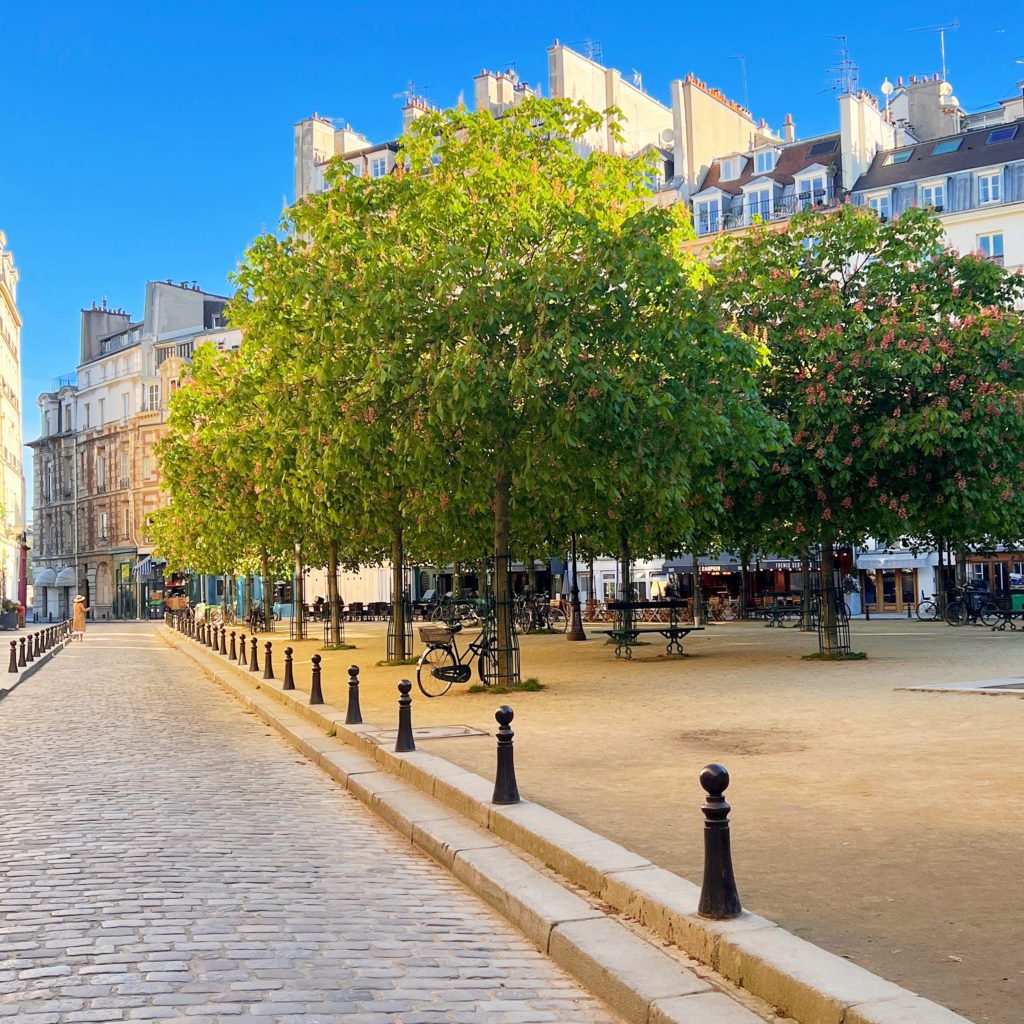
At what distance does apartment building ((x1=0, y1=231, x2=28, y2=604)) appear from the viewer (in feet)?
211

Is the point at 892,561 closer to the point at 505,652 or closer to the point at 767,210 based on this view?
the point at 767,210

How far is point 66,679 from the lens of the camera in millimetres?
25328

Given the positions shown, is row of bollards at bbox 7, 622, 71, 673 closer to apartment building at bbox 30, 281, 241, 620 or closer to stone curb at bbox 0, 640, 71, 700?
stone curb at bbox 0, 640, 71, 700

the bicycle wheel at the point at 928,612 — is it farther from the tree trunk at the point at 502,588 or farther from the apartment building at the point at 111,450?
the apartment building at the point at 111,450

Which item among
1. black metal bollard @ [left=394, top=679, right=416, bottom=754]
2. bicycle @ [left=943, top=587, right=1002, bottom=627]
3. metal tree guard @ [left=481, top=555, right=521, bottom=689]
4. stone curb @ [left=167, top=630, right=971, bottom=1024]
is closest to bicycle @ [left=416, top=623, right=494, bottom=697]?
metal tree guard @ [left=481, top=555, right=521, bottom=689]

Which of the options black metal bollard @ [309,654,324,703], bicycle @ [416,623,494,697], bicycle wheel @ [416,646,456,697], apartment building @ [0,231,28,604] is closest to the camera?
black metal bollard @ [309,654,324,703]

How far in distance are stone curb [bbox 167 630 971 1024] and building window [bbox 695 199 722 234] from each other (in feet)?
162

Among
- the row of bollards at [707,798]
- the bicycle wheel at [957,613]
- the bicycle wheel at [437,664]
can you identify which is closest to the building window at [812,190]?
the bicycle wheel at [957,613]

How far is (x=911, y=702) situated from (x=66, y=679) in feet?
56.3

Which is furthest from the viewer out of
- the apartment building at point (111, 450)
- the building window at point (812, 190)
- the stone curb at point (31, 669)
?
the apartment building at point (111, 450)

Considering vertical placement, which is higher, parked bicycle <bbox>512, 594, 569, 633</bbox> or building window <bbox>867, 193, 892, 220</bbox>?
building window <bbox>867, 193, 892, 220</bbox>

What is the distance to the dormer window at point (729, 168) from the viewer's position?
57.3 meters

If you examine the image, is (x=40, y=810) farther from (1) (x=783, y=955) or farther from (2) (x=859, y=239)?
(2) (x=859, y=239)

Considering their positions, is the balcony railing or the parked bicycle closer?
the parked bicycle
